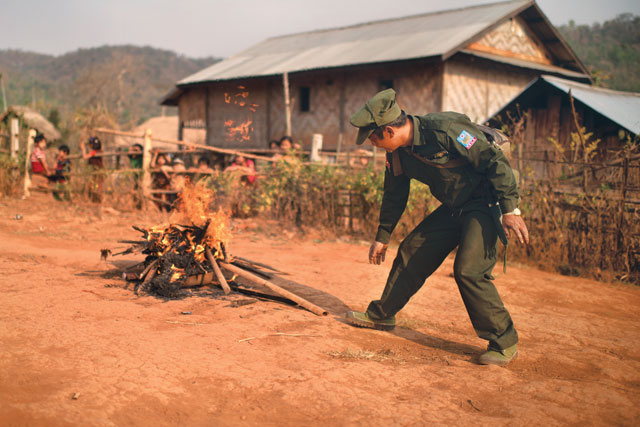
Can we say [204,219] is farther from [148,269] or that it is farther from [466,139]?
[466,139]

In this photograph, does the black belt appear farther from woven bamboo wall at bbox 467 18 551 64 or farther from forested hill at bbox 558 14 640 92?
forested hill at bbox 558 14 640 92

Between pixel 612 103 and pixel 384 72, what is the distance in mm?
6534

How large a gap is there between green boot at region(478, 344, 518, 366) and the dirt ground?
0.08 meters

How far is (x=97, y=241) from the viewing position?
7.32m

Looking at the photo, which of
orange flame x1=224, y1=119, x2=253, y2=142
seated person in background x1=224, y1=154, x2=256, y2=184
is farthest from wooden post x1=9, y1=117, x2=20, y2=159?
orange flame x1=224, y1=119, x2=253, y2=142

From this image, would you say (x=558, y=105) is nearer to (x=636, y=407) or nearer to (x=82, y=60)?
(x=636, y=407)

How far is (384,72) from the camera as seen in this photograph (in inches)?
611

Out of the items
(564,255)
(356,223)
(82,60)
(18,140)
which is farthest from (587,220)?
(82,60)

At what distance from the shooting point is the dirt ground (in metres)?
2.61

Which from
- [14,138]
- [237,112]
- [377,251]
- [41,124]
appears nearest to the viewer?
[377,251]

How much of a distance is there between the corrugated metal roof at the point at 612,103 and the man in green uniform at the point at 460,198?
7.44 metres

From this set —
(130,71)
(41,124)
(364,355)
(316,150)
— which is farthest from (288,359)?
(130,71)

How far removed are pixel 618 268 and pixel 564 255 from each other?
0.66m

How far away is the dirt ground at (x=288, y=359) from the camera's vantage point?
8.56 ft
